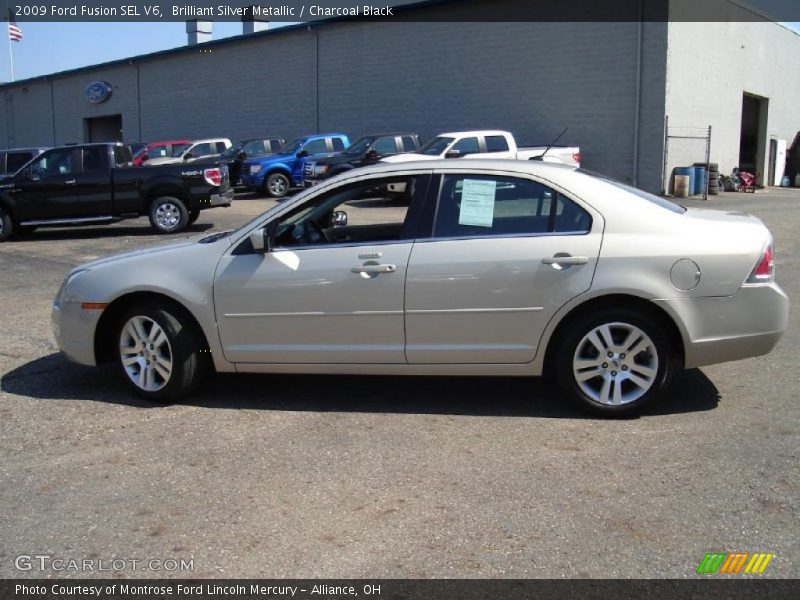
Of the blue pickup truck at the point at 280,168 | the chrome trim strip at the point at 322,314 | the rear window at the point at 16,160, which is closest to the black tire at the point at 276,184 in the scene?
the blue pickup truck at the point at 280,168

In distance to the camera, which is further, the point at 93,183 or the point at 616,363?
the point at 93,183

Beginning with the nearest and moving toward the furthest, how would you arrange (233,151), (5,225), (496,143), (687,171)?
1. (5,225)
2. (496,143)
3. (687,171)
4. (233,151)

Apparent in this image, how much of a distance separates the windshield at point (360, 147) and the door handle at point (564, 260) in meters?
18.5

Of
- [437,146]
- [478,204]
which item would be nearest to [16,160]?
[437,146]

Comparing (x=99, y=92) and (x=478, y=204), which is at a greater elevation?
(x=99, y=92)

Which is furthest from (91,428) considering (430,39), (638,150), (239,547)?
(430,39)

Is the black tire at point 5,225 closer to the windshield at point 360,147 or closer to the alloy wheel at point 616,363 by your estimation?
the windshield at point 360,147

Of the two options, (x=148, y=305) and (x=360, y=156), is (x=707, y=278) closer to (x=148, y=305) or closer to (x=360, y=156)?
Answer: (x=148, y=305)

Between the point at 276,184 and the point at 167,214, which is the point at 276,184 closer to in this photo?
the point at 276,184

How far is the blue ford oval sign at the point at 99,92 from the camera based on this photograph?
42.9 meters

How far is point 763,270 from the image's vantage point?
200 inches

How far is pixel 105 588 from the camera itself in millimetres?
3334

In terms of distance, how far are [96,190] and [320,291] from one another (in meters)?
12.1

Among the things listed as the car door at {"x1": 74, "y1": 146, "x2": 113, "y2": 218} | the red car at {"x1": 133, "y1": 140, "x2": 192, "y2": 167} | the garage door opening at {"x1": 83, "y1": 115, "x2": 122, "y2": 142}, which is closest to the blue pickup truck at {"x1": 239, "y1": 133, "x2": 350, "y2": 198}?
the red car at {"x1": 133, "y1": 140, "x2": 192, "y2": 167}
